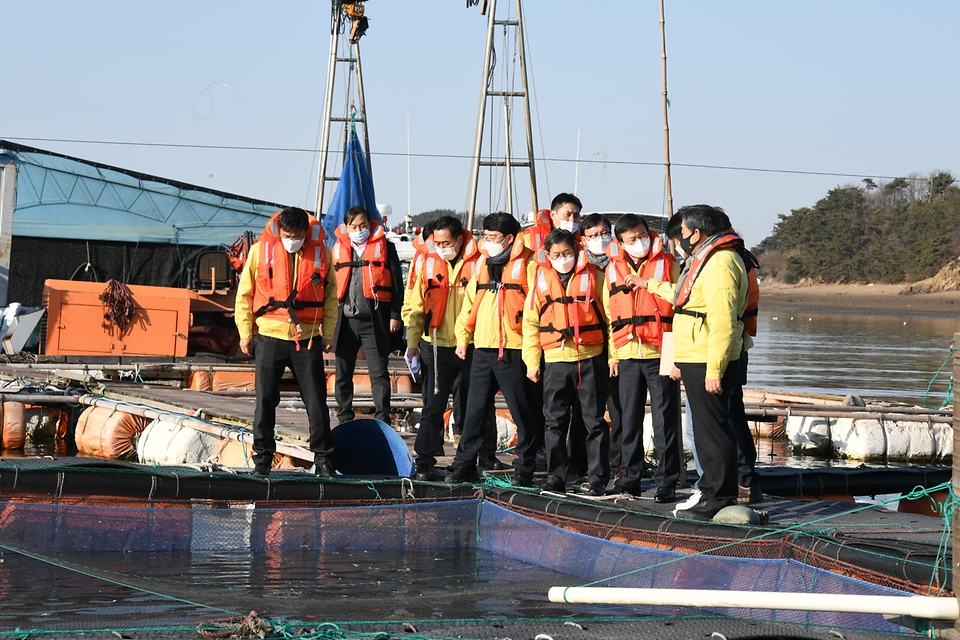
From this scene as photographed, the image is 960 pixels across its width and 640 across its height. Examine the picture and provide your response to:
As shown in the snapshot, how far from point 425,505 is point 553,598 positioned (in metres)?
3.14

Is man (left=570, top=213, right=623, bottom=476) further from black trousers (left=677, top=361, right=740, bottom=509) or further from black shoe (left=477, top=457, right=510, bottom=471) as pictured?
black trousers (left=677, top=361, right=740, bottom=509)

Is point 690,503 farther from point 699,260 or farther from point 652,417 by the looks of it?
point 699,260

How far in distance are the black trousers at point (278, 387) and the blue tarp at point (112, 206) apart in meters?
16.1

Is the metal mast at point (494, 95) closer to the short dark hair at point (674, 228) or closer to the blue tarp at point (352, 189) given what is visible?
the blue tarp at point (352, 189)

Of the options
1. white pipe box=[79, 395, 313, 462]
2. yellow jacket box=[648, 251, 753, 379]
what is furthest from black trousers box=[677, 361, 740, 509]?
white pipe box=[79, 395, 313, 462]

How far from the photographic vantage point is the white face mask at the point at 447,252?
9.16 metres

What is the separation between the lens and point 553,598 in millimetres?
4789

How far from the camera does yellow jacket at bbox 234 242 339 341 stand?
26.5 ft

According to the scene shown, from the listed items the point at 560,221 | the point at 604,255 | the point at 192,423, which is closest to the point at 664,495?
the point at 604,255

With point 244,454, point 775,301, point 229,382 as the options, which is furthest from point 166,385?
point 775,301

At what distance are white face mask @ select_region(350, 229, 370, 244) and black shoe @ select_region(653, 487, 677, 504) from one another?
3.92 metres

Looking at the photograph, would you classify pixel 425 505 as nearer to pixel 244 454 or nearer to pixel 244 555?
pixel 244 555

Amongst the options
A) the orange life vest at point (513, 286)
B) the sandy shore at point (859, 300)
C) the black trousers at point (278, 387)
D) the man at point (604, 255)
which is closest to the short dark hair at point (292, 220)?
the black trousers at point (278, 387)

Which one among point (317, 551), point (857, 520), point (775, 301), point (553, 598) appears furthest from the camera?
point (775, 301)
